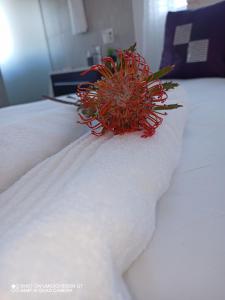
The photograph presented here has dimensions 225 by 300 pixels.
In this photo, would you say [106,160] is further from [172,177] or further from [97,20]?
[97,20]

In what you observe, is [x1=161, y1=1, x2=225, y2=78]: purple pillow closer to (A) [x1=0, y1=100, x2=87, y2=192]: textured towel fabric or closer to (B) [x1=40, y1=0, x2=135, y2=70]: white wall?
(B) [x1=40, y1=0, x2=135, y2=70]: white wall

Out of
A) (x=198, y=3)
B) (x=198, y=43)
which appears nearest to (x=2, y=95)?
(x=198, y=3)

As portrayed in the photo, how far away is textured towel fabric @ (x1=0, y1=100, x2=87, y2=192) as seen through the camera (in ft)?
1.76

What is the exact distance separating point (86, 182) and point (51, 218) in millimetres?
80

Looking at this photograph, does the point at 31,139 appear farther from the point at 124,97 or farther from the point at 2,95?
the point at 2,95

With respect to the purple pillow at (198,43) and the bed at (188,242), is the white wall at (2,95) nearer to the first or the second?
the purple pillow at (198,43)

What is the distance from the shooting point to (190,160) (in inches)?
21.9

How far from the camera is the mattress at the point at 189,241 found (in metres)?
0.32

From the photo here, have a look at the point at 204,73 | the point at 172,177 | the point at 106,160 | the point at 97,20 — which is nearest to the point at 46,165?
the point at 106,160

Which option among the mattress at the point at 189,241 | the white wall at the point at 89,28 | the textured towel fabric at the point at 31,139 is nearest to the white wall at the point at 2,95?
the white wall at the point at 89,28

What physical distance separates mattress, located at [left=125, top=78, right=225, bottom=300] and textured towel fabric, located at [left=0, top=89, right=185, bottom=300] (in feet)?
0.07

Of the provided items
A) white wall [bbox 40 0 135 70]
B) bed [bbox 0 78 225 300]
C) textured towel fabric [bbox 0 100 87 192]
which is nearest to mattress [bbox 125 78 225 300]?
bed [bbox 0 78 225 300]

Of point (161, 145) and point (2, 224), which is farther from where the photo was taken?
point (161, 145)

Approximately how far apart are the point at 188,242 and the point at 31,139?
388mm
